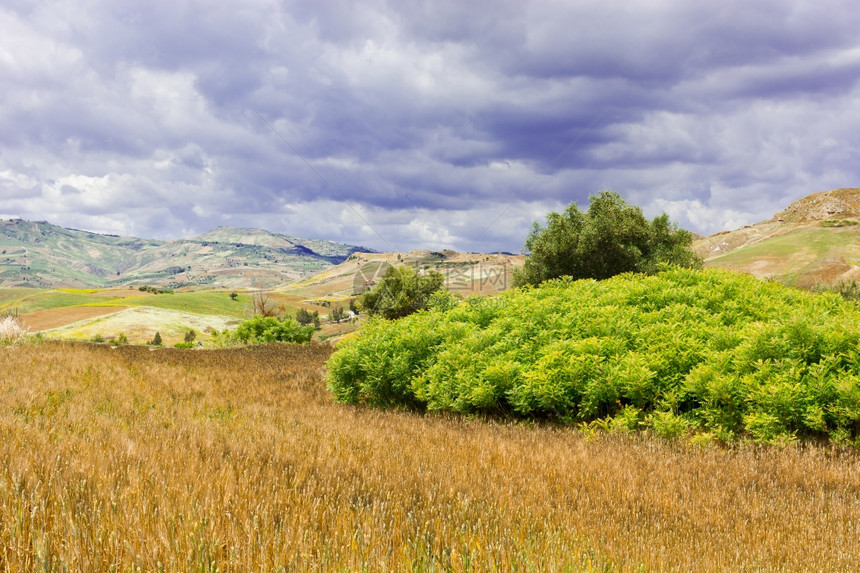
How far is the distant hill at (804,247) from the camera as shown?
204 ft

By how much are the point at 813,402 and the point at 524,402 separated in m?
3.76

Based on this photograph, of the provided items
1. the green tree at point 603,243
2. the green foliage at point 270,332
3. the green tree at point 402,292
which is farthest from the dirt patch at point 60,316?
the green tree at point 603,243

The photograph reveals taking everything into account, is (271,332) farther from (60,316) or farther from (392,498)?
(60,316)

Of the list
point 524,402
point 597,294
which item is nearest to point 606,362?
point 524,402

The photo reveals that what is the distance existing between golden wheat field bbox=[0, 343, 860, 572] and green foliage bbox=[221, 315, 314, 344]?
19863 millimetres

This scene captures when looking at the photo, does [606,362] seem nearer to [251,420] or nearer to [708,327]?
[708,327]

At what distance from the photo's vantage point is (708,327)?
8094 mm

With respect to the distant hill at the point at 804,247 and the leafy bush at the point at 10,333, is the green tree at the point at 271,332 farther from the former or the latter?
the distant hill at the point at 804,247

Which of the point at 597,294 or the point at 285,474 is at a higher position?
the point at 597,294

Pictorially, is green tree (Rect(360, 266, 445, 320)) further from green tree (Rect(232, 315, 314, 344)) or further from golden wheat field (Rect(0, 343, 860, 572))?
golden wheat field (Rect(0, 343, 860, 572))

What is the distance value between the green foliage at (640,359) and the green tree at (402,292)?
24759mm

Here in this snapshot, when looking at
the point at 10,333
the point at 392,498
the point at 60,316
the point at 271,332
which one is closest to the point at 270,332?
the point at 271,332

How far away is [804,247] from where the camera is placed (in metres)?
76.9

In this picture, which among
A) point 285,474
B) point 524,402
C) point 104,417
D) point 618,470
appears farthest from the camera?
point 524,402
